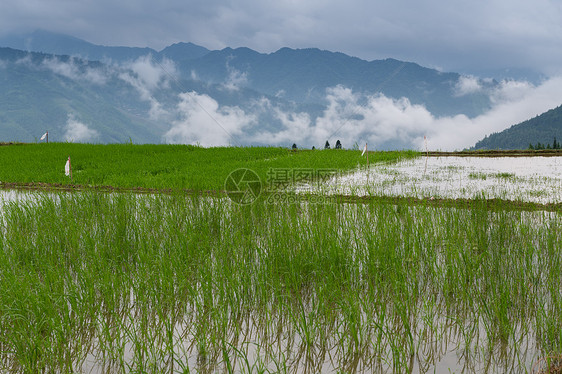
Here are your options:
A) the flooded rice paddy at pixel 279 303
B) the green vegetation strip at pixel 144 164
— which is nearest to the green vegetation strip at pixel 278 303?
the flooded rice paddy at pixel 279 303

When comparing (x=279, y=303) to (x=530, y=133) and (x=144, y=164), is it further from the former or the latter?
(x=530, y=133)

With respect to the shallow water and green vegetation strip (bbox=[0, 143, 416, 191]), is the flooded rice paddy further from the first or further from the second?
green vegetation strip (bbox=[0, 143, 416, 191])

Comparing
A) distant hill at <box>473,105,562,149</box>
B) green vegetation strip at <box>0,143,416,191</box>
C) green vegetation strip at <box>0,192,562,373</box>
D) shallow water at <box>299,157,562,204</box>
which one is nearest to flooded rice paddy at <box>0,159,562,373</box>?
green vegetation strip at <box>0,192,562,373</box>

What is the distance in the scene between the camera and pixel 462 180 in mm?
8242

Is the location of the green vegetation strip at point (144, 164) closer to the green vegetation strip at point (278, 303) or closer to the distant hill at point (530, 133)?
the green vegetation strip at point (278, 303)

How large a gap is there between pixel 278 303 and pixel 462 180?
6448mm

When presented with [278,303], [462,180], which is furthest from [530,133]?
[278,303]

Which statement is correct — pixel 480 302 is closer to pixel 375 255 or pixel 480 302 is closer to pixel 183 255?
pixel 375 255

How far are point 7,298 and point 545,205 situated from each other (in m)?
5.86

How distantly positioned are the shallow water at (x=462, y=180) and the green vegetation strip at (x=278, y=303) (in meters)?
2.45

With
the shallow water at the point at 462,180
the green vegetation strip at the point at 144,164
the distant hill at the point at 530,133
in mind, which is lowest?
the shallow water at the point at 462,180

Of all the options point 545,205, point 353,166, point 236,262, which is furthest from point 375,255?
point 353,166

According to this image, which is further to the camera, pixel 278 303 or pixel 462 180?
pixel 462 180

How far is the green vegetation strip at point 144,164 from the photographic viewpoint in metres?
8.18
